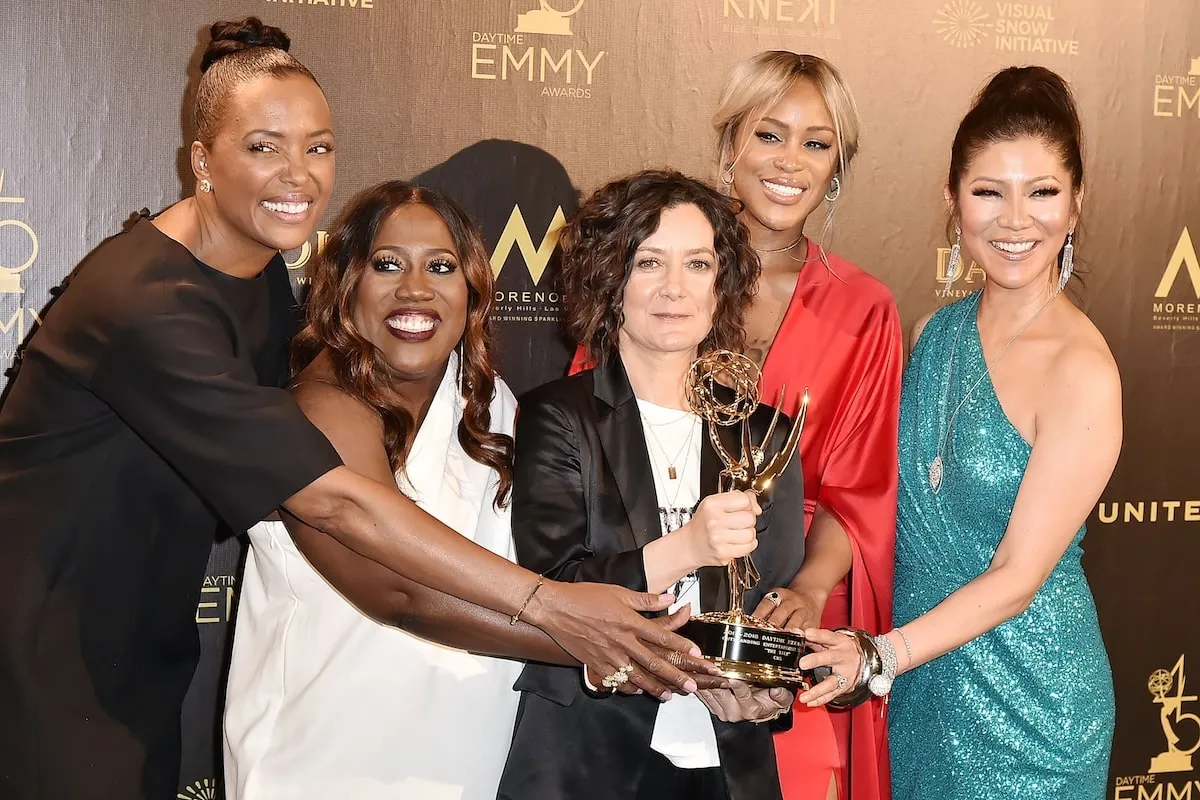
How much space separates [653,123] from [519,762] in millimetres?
1750

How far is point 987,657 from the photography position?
7.45 feet

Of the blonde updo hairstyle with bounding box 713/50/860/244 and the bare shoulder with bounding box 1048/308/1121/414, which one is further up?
the blonde updo hairstyle with bounding box 713/50/860/244

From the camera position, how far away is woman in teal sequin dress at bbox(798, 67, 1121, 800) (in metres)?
2.18

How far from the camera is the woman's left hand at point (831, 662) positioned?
6.49ft

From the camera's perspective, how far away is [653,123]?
301 centimetres

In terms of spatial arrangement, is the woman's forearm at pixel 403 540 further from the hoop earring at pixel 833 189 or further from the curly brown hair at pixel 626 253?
the hoop earring at pixel 833 189

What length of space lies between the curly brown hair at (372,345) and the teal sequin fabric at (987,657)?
2.87ft

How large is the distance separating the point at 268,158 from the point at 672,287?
73 cm

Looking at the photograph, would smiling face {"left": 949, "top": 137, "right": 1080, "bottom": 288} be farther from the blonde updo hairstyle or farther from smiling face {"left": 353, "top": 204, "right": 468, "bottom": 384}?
smiling face {"left": 353, "top": 204, "right": 468, "bottom": 384}

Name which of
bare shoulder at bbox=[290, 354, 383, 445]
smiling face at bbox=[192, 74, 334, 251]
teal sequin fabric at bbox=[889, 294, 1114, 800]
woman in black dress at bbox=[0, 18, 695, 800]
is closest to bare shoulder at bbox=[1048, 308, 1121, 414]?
teal sequin fabric at bbox=[889, 294, 1114, 800]

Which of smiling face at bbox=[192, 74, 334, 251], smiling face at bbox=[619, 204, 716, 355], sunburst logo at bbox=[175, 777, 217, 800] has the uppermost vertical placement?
smiling face at bbox=[192, 74, 334, 251]

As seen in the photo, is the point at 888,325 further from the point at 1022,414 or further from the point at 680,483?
the point at 680,483

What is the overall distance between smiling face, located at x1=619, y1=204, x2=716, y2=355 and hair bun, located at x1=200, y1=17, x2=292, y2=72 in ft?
2.55

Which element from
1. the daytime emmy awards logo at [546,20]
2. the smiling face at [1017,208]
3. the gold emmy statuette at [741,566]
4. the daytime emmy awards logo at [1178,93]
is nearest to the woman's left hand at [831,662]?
the gold emmy statuette at [741,566]
